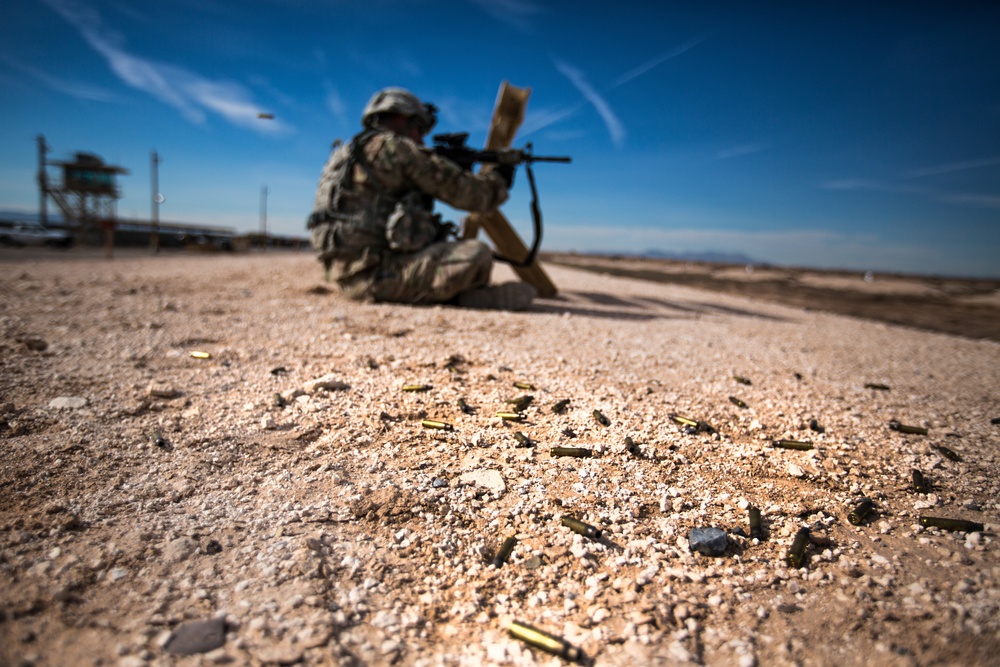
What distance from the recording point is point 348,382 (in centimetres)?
318

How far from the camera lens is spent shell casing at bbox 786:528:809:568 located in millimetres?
1743

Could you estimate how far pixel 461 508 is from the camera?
197 cm

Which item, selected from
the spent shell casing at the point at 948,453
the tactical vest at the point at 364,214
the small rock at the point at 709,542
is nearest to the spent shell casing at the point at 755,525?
the small rock at the point at 709,542

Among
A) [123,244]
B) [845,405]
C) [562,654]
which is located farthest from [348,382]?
[123,244]

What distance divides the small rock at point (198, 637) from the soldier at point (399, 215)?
5.04 m

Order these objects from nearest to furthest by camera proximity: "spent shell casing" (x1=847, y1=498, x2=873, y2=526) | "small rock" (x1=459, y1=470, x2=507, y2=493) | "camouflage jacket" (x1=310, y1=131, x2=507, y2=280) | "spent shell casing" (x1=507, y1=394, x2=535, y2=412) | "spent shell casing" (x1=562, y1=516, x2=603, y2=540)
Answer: "spent shell casing" (x1=562, y1=516, x2=603, y2=540), "spent shell casing" (x1=847, y1=498, x2=873, y2=526), "small rock" (x1=459, y1=470, x2=507, y2=493), "spent shell casing" (x1=507, y1=394, x2=535, y2=412), "camouflage jacket" (x1=310, y1=131, x2=507, y2=280)

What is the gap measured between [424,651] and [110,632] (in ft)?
2.69

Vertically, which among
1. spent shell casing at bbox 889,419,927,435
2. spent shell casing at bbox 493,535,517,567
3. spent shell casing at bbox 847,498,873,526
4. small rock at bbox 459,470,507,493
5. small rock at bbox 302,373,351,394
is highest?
small rock at bbox 302,373,351,394

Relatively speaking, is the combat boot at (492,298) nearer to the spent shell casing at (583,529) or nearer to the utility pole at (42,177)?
the spent shell casing at (583,529)

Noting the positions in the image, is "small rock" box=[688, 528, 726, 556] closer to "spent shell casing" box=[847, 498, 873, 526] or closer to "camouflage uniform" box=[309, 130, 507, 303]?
"spent shell casing" box=[847, 498, 873, 526]

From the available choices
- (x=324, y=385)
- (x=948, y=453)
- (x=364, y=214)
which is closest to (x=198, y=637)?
(x=324, y=385)

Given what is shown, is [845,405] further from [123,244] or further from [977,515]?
[123,244]

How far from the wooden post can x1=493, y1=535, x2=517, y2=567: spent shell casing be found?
6.26 m

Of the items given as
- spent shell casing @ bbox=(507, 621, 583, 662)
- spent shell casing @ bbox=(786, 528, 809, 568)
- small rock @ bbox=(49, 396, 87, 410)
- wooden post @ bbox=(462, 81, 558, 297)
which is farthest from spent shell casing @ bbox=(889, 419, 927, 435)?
wooden post @ bbox=(462, 81, 558, 297)
